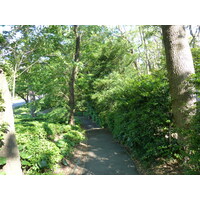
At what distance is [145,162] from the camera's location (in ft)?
11.6

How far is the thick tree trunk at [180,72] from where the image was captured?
257 centimetres

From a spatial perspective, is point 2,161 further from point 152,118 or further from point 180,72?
point 180,72

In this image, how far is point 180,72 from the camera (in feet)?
8.65

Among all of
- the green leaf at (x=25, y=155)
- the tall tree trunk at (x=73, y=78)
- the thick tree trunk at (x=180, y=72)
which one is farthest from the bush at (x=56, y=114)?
the thick tree trunk at (x=180, y=72)

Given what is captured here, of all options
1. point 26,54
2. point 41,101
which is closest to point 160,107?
point 26,54

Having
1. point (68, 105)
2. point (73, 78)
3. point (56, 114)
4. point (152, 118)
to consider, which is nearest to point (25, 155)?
point (152, 118)

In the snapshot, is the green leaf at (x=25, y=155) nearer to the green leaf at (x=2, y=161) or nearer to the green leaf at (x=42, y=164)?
the green leaf at (x=42, y=164)

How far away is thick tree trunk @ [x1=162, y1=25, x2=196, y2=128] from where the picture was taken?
257 cm

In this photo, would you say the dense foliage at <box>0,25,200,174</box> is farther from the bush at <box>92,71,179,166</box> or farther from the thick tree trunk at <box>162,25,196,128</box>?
the thick tree trunk at <box>162,25,196,128</box>

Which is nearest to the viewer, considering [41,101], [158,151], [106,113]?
[158,151]

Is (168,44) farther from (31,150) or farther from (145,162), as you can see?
(31,150)

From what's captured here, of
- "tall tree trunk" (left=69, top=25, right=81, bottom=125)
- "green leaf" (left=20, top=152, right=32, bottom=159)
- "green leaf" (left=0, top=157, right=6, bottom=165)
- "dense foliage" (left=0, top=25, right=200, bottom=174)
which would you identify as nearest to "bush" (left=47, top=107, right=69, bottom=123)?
"dense foliage" (left=0, top=25, right=200, bottom=174)
